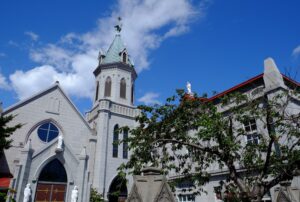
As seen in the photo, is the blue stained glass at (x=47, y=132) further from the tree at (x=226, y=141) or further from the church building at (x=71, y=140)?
the tree at (x=226, y=141)

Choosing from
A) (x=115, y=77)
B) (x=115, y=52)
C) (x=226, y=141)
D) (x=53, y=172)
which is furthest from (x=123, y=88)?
(x=226, y=141)

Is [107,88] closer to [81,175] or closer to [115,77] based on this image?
[115,77]

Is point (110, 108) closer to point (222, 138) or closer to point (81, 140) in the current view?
point (81, 140)

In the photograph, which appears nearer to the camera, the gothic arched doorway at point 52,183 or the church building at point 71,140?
the gothic arched doorway at point 52,183

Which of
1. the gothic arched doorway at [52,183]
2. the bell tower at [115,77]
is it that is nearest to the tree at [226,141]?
the gothic arched doorway at [52,183]

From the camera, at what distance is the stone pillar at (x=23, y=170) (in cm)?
1900

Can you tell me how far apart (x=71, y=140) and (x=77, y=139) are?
68 cm

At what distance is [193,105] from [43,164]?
1589 centimetres

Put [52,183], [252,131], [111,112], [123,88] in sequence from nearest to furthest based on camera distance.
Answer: [252,131]
[52,183]
[111,112]
[123,88]

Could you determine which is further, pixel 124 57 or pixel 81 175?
pixel 124 57

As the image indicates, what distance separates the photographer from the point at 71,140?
25594 millimetres

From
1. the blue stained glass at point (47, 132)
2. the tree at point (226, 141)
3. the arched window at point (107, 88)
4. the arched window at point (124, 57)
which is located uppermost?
the arched window at point (124, 57)

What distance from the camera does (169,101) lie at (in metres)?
11.3

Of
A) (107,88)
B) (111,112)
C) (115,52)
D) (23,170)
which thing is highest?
(115,52)
